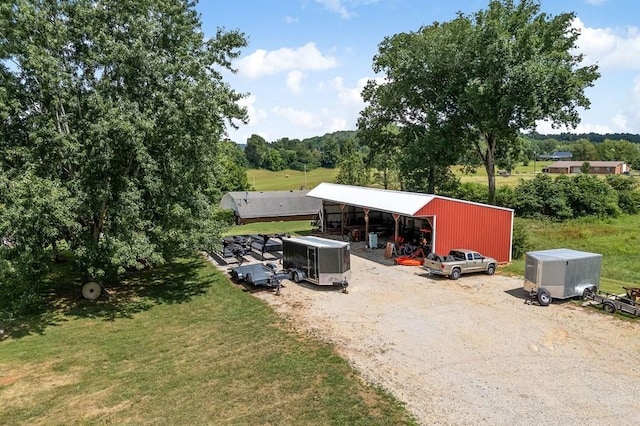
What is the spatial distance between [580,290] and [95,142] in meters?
19.3

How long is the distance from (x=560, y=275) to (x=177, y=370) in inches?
560

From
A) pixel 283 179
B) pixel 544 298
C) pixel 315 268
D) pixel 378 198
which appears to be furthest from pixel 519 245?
pixel 283 179

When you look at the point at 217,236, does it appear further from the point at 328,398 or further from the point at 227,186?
the point at 227,186

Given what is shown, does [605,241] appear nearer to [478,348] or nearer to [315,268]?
[315,268]

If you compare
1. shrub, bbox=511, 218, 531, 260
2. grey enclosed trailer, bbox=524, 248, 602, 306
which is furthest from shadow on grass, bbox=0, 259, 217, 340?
shrub, bbox=511, 218, 531, 260

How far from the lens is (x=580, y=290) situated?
17422mm

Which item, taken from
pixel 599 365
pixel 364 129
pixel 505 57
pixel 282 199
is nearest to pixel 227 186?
pixel 282 199

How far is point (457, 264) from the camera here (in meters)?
20.9

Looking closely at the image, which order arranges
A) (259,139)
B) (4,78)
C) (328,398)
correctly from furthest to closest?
(259,139) < (4,78) < (328,398)

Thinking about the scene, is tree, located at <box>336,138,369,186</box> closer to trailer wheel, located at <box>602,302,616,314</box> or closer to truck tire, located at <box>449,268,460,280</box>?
truck tire, located at <box>449,268,460,280</box>

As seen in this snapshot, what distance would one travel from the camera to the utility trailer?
19.4 meters

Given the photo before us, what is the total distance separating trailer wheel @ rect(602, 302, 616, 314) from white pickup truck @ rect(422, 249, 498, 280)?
232 inches

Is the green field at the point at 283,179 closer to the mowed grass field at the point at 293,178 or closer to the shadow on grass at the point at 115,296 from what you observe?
the mowed grass field at the point at 293,178

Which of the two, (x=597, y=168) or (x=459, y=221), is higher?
(x=459, y=221)
